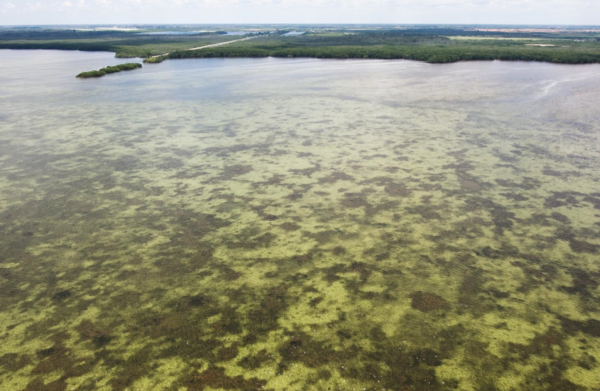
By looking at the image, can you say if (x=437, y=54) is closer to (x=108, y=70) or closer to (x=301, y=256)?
(x=108, y=70)

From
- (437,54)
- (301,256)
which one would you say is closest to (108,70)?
(301,256)

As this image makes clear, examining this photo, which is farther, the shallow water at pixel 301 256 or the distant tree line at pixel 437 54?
the distant tree line at pixel 437 54

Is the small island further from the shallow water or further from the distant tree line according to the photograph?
the shallow water

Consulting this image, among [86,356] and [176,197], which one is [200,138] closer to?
[176,197]

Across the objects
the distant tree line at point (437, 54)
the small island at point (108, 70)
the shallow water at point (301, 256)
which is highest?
the distant tree line at point (437, 54)

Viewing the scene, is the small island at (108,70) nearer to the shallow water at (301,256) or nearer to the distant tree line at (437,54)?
the distant tree line at (437,54)

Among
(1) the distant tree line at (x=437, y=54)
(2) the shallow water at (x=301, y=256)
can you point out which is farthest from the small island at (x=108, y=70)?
(2) the shallow water at (x=301, y=256)

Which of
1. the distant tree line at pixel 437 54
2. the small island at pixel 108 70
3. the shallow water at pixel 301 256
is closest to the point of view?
the shallow water at pixel 301 256

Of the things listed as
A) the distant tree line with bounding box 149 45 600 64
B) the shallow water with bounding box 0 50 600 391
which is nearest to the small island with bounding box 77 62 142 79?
the distant tree line with bounding box 149 45 600 64
